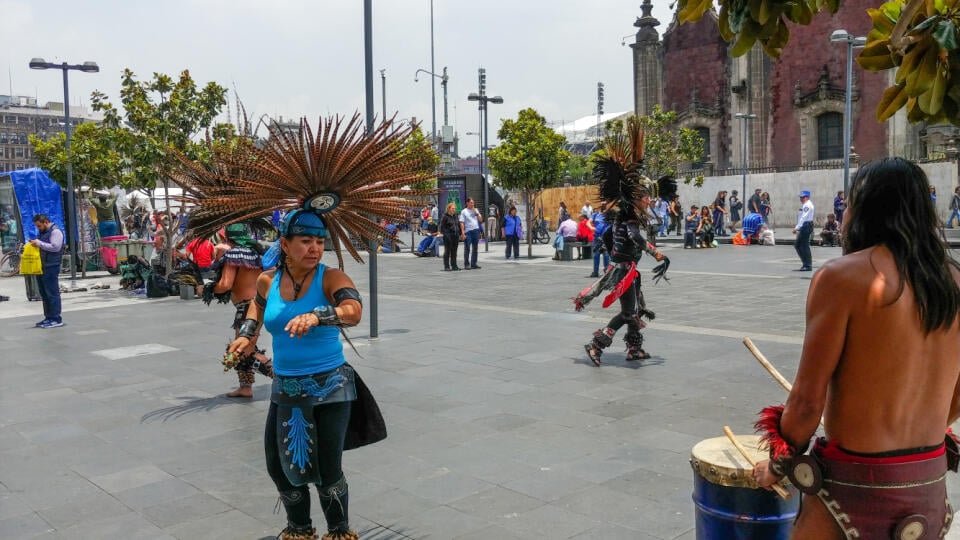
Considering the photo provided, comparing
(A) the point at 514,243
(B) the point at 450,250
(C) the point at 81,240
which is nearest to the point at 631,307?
(B) the point at 450,250

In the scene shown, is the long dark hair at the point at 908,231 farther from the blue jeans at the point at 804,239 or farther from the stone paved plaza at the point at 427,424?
the blue jeans at the point at 804,239

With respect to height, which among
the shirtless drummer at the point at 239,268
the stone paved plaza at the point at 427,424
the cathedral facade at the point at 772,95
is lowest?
the stone paved plaza at the point at 427,424

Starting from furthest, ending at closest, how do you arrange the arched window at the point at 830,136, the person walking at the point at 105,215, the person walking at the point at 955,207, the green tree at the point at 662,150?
the arched window at the point at 830,136, the green tree at the point at 662,150, the person walking at the point at 955,207, the person walking at the point at 105,215

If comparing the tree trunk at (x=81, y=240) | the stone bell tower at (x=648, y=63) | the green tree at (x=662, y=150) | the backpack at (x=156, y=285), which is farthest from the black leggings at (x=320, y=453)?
the stone bell tower at (x=648, y=63)

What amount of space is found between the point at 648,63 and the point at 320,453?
4939 centimetres

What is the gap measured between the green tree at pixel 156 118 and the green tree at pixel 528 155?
390 inches

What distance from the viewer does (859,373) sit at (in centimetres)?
238

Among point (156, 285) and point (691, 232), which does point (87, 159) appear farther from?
point (691, 232)

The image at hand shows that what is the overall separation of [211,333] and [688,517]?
26.8 feet

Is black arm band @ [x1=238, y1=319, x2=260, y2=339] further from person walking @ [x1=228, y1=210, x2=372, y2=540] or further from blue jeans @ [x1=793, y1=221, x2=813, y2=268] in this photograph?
blue jeans @ [x1=793, y1=221, x2=813, y2=268]

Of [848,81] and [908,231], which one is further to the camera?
[848,81]

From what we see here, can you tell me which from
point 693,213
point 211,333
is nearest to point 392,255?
point 693,213

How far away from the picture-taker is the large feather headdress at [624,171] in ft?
28.0

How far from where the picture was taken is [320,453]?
392 centimetres
